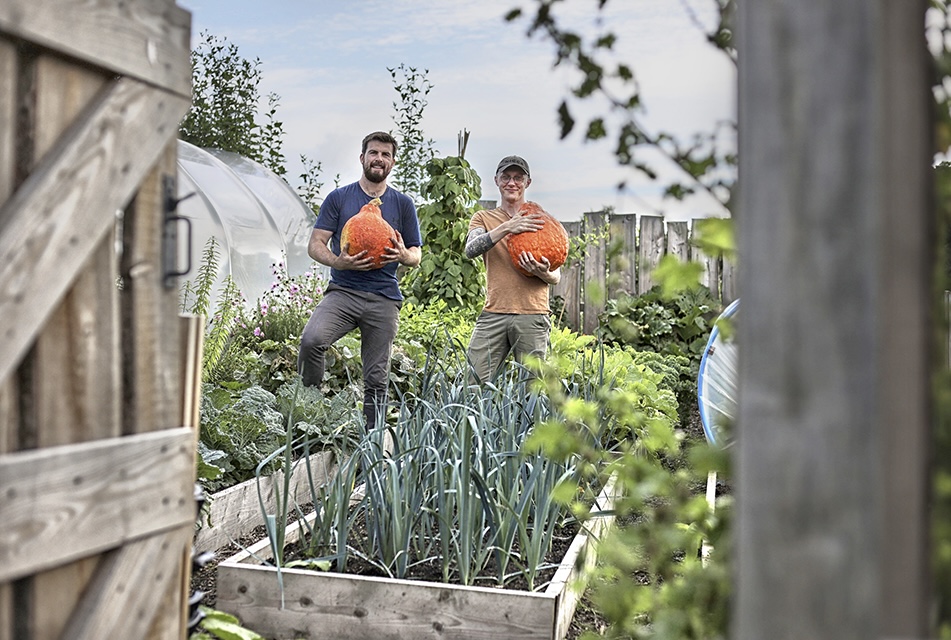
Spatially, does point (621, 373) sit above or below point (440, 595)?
above

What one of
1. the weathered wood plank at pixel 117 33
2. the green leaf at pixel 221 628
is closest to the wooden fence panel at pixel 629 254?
the green leaf at pixel 221 628

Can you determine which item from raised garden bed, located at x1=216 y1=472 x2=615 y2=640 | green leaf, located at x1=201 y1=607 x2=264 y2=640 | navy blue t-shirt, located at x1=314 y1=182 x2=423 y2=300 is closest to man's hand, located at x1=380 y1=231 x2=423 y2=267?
navy blue t-shirt, located at x1=314 y1=182 x2=423 y2=300

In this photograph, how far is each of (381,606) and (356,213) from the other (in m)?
3.11

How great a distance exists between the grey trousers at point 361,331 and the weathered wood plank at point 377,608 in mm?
2385

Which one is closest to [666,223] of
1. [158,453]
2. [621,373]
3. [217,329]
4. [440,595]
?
[621,373]

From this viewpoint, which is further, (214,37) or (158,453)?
(214,37)

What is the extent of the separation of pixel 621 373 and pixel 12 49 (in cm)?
432

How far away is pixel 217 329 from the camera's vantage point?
5.85 metres

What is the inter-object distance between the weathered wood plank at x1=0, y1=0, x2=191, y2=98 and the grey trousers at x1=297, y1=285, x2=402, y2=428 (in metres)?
3.54

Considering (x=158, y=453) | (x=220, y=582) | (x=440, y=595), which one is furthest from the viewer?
(x=220, y=582)

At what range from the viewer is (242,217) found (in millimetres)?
9914

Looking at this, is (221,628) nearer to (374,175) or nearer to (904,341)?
(904,341)

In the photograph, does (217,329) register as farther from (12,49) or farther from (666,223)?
(666,223)

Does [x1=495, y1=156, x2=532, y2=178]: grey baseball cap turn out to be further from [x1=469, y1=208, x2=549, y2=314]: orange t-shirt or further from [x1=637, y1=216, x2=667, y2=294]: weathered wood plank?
[x1=637, y1=216, x2=667, y2=294]: weathered wood plank
